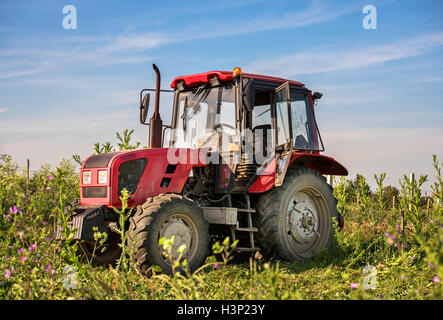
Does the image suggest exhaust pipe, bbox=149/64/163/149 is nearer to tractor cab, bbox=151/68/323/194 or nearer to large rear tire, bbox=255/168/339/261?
tractor cab, bbox=151/68/323/194

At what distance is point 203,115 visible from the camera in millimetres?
6277

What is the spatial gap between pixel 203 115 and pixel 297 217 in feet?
6.53

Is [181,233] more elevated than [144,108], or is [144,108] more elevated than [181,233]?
[144,108]

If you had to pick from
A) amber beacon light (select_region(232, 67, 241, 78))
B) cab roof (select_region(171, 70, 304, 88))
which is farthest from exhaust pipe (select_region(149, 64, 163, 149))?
amber beacon light (select_region(232, 67, 241, 78))

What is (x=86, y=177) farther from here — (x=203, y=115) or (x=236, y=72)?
(x=236, y=72)

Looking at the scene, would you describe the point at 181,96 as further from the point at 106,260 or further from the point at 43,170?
the point at 43,170

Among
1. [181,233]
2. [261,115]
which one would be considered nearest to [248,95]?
[261,115]

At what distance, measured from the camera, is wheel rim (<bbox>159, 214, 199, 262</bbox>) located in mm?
4930

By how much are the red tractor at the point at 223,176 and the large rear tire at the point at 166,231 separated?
0.5 inches

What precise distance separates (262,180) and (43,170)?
25.0 ft

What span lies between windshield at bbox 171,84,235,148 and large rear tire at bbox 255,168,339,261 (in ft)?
3.63

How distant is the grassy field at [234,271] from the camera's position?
344 centimetres

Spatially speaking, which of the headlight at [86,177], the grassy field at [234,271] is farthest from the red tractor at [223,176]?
the grassy field at [234,271]
